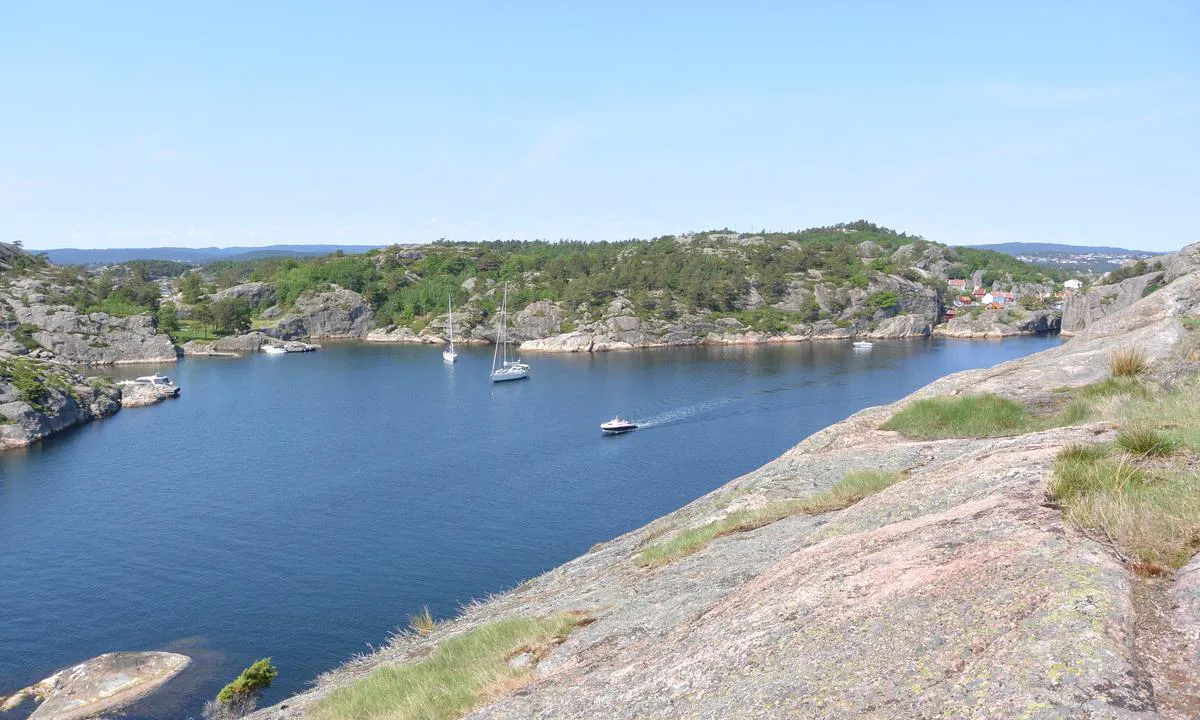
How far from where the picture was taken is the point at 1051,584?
658cm

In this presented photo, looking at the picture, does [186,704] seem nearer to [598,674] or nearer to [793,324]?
[598,674]

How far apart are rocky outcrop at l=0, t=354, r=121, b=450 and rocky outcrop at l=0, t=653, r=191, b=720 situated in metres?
48.6

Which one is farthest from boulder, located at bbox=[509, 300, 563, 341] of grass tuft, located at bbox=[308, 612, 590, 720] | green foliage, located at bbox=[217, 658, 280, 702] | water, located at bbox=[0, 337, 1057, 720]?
grass tuft, located at bbox=[308, 612, 590, 720]

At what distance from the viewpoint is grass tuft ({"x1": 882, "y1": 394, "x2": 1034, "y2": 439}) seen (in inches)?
680

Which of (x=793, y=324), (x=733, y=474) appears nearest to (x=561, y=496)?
(x=733, y=474)

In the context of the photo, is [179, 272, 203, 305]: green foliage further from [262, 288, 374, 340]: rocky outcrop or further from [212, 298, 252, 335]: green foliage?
[262, 288, 374, 340]: rocky outcrop

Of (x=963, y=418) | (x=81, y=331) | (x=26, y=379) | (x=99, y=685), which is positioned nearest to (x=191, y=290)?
(x=81, y=331)

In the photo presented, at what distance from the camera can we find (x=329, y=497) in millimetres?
54500

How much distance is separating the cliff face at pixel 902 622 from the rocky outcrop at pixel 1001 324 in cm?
15480

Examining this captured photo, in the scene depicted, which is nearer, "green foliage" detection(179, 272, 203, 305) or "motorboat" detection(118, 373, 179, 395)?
"motorboat" detection(118, 373, 179, 395)

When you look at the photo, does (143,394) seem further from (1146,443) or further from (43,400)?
(1146,443)

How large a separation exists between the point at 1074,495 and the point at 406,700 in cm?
924

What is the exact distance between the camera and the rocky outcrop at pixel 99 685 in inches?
1153

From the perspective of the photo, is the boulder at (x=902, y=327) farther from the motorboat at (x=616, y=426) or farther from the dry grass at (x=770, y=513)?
the dry grass at (x=770, y=513)
